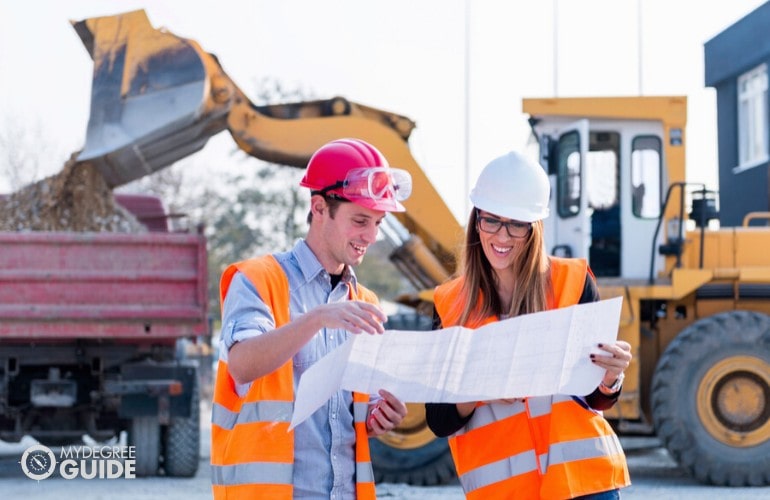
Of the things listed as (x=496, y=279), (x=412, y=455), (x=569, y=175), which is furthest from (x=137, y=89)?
(x=496, y=279)

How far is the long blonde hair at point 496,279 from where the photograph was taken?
3.49 meters

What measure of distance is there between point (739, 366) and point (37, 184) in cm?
616

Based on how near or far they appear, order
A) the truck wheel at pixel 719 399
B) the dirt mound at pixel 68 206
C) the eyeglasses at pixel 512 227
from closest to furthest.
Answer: the eyeglasses at pixel 512 227
the truck wheel at pixel 719 399
the dirt mound at pixel 68 206

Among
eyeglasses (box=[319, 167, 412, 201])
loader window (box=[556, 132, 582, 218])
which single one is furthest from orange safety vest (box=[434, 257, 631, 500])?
loader window (box=[556, 132, 582, 218])

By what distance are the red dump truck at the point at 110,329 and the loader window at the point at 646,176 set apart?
3.56 metres

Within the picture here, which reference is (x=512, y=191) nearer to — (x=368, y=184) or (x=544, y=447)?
(x=368, y=184)

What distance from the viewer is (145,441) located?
10578mm

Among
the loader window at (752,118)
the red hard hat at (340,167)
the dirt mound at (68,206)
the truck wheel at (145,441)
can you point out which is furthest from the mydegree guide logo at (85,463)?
the loader window at (752,118)

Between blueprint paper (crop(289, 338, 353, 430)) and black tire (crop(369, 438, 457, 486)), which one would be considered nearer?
blueprint paper (crop(289, 338, 353, 430))

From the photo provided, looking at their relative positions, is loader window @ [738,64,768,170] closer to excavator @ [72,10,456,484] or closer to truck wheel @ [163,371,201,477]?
excavator @ [72,10,456,484]

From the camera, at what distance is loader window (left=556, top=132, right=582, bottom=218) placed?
10.3 meters

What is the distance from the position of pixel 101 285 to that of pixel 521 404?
7.31 meters

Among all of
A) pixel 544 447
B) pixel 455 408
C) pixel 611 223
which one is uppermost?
pixel 611 223

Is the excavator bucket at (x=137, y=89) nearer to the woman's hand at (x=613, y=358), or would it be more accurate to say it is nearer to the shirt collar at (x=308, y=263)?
the shirt collar at (x=308, y=263)
